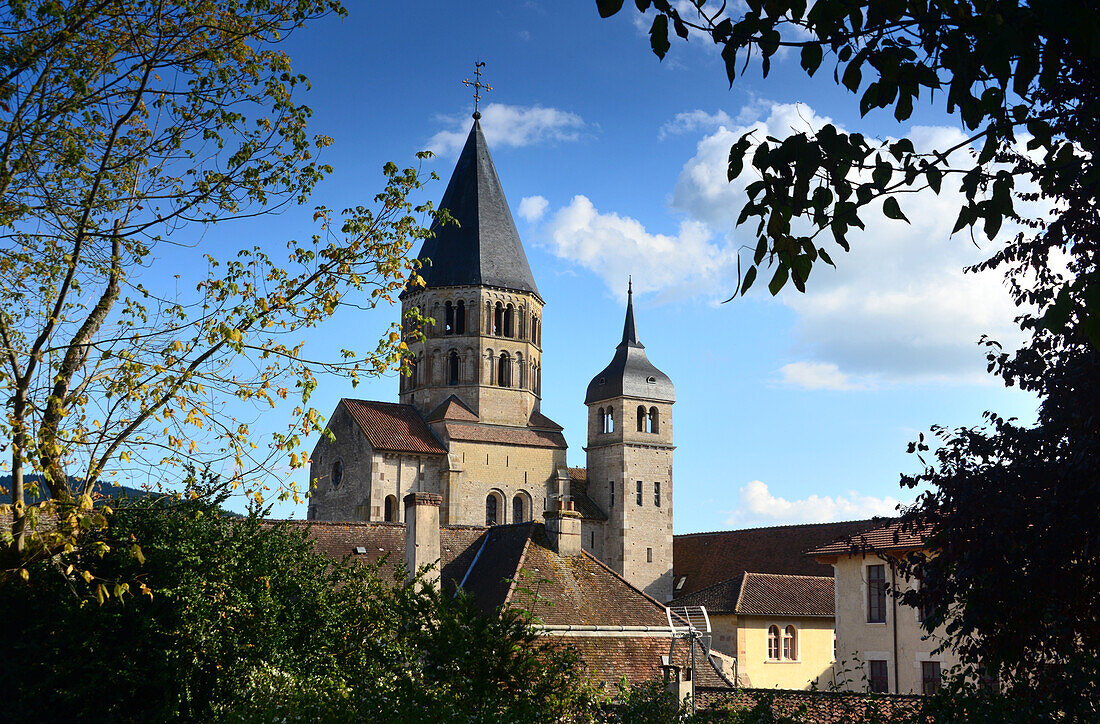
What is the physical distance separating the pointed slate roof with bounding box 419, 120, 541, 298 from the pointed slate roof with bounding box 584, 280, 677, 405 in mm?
5703

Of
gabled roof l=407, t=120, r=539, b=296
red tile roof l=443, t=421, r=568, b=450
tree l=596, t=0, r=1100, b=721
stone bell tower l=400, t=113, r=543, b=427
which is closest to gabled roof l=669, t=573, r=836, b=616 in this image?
red tile roof l=443, t=421, r=568, b=450

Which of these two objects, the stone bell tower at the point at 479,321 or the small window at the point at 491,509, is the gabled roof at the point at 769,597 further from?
the stone bell tower at the point at 479,321

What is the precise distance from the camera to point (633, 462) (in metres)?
53.0

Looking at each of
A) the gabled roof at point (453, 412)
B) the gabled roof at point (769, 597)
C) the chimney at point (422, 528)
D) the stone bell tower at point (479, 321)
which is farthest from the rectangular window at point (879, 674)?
the stone bell tower at point (479, 321)

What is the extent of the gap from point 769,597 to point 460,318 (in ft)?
Answer: 70.9

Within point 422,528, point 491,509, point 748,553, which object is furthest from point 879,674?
point 491,509

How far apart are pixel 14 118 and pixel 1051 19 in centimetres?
975

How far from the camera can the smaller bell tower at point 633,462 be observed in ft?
169

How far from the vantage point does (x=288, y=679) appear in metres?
13.2

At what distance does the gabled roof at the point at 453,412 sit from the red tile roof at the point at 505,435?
37 cm

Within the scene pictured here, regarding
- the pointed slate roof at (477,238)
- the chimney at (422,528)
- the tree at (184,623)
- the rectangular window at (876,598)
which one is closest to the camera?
the tree at (184,623)

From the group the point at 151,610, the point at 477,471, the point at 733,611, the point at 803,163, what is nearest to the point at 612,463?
the point at 477,471

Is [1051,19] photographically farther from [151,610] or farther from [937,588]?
[151,610]

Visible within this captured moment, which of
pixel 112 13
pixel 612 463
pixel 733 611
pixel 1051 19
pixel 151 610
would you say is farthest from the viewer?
pixel 612 463
